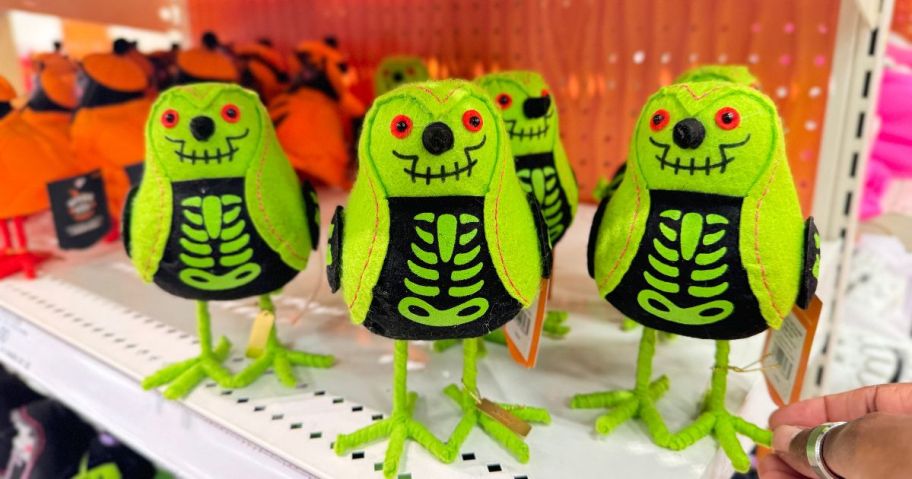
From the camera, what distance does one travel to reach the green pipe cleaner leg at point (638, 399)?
0.66m

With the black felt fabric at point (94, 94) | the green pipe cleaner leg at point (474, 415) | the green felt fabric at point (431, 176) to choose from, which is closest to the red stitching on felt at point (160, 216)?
the green felt fabric at point (431, 176)

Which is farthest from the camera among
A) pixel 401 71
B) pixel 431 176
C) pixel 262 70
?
pixel 262 70

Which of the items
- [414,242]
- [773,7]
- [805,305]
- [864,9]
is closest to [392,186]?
[414,242]

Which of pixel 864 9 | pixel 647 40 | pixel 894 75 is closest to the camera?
pixel 864 9

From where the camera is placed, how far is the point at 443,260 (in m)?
0.55

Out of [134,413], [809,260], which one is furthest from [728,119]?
[134,413]

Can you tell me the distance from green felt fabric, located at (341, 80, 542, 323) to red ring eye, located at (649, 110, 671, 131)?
0.14 meters

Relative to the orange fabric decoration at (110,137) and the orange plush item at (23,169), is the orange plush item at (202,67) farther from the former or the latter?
the orange plush item at (23,169)

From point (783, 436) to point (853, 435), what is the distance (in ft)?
0.42

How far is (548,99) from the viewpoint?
0.78 m

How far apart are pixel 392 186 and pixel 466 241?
0.08 metres

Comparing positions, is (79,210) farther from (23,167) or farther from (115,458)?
(115,458)

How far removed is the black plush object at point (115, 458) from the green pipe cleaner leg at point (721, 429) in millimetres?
856

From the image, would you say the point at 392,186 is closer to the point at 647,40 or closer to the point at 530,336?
the point at 530,336
